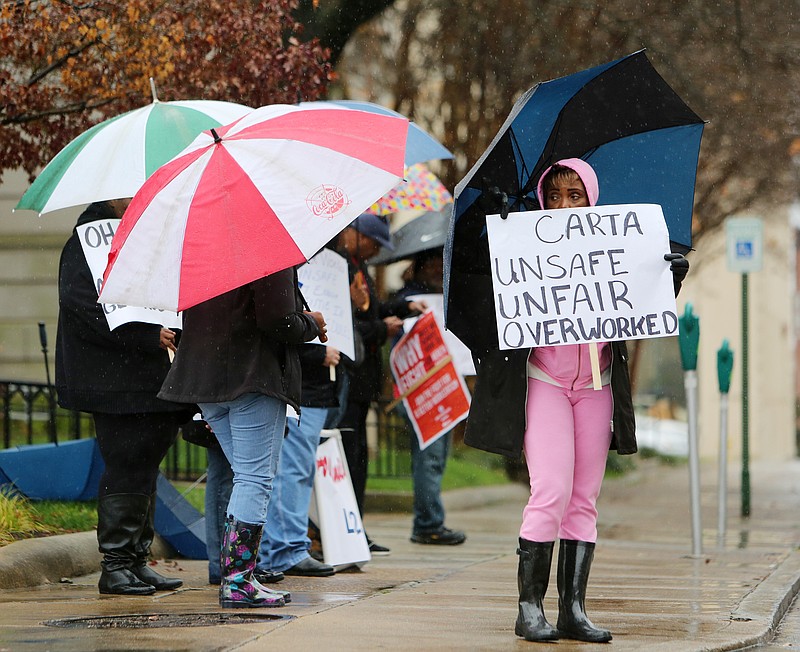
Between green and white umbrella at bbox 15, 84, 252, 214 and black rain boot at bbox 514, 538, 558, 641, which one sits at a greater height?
green and white umbrella at bbox 15, 84, 252, 214

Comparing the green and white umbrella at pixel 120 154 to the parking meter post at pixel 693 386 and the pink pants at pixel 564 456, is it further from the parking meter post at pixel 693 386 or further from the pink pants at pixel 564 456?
the parking meter post at pixel 693 386

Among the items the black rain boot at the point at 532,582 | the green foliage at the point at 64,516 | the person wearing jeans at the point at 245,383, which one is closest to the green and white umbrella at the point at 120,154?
the person wearing jeans at the point at 245,383

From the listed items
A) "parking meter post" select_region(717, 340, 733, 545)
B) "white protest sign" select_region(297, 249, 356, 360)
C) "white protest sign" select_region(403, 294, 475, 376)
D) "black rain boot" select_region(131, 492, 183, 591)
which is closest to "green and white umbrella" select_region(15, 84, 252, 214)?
"white protest sign" select_region(297, 249, 356, 360)

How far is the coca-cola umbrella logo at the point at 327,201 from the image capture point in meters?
5.80

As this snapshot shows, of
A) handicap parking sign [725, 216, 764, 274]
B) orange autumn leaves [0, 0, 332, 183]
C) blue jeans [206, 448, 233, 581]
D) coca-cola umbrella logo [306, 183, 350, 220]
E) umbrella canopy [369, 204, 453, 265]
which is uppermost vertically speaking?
orange autumn leaves [0, 0, 332, 183]

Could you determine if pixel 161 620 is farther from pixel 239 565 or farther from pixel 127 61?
pixel 127 61

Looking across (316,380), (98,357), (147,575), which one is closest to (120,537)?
A: (147,575)

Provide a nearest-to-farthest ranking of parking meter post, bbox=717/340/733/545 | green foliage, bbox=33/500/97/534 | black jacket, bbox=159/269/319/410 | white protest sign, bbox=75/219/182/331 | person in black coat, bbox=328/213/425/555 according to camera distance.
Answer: black jacket, bbox=159/269/319/410 < white protest sign, bbox=75/219/182/331 < green foliage, bbox=33/500/97/534 < person in black coat, bbox=328/213/425/555 < parking meter post, bbox=717/340/733/545

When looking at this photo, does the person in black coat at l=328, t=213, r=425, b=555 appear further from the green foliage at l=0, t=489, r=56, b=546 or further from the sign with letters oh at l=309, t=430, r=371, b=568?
the green foliage at l=0, t=489, r=56, b=546

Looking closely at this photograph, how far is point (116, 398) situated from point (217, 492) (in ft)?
2.42

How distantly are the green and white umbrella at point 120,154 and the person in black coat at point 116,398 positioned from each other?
0.22m

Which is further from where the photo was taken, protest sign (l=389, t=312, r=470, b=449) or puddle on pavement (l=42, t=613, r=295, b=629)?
protest sign (l=389, t=312, r=470, b=449)

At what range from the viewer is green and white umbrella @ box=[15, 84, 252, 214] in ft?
21.4

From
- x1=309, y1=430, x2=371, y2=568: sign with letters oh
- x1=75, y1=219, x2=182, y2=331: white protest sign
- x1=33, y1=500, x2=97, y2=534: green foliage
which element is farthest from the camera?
x1=33, y1=500, x2=97, y2=534: green foliage
